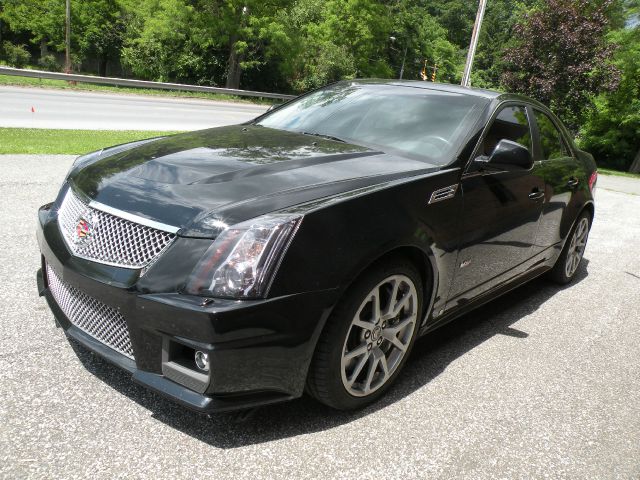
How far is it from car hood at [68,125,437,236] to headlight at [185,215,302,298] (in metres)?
0.09

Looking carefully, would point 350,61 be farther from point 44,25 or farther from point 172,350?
point 172,350

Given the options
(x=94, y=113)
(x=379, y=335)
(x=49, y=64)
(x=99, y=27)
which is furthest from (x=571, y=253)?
(x=99, y=27)

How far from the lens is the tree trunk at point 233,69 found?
123 ft

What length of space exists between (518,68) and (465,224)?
18.3 m

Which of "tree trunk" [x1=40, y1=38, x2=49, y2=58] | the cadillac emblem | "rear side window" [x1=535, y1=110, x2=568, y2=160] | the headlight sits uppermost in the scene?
"rear side window" [x1=535, y1=110, x2=568, y2=160]

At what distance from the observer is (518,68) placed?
1953 centimetres

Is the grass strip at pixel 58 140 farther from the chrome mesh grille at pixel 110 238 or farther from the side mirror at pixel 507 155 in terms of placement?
the side mirror at pixel 507 155

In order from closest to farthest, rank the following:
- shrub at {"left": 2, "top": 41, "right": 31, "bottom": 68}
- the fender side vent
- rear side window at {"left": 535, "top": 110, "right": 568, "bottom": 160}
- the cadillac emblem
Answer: the cadillac emblem
the fender side vent
rear side window at {"left": 535, "top": 110, "right": 568, "bottom": 160}
shrub at {"left": 2, "top": 41, "right": 31, "bottom": 68}

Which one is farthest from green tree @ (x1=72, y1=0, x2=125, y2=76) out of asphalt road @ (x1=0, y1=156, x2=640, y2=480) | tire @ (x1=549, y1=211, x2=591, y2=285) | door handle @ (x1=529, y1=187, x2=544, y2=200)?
asphalt road @ (x1=0, y1=156, x2=640, y2=480)

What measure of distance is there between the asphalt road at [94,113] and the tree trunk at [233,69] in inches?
542

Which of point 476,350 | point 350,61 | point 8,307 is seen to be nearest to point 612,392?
point 476,350

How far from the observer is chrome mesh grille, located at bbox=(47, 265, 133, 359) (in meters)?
2.43

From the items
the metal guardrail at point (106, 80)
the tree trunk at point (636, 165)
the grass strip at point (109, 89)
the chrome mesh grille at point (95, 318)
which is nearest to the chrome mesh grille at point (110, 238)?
the chrome mesh grille at point (95, 318)

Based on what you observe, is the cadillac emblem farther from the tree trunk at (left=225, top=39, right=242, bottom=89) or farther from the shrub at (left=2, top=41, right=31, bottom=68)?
the shrub at (left=2, top=41, right=31, bottom=68)
